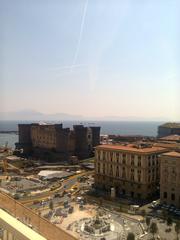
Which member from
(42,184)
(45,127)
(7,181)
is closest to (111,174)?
(42,184)

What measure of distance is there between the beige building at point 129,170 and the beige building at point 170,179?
1605 mm

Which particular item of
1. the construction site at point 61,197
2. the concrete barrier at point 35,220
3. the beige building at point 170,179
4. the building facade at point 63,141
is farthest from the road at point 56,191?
the concrete barrier at point 35,220

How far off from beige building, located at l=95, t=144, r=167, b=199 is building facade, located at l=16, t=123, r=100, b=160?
38.5 ft

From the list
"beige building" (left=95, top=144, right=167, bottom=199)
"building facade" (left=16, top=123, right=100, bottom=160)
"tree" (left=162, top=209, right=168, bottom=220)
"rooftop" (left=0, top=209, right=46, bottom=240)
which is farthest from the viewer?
"building facade" (left=16, top=123, right=100, bottom=160)

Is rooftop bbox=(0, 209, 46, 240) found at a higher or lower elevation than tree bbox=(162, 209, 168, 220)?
higher

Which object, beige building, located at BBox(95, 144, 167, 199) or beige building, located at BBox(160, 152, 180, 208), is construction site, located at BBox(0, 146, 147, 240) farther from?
beige building, located at BBox(160, 152, 180, 208)

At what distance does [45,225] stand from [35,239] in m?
0.55

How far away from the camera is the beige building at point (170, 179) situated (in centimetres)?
1777

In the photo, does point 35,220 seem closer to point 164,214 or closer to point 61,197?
point 164,214

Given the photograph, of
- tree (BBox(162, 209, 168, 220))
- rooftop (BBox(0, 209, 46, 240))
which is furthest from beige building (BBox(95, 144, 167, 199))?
rooftop (BBox(0, 209, 46, 240))

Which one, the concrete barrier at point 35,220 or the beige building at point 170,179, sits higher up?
the concrete barrier at point 35,220

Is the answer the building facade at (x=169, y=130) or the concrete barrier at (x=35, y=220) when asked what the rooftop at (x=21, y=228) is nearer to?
the concrete barrier at (x=35, y=220)

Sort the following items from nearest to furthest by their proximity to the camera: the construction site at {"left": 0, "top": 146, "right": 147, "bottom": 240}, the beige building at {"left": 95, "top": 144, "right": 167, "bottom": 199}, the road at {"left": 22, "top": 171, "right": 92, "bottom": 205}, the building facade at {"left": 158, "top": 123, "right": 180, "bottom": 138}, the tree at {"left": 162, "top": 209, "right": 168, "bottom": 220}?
the construction site at {"left": 0, "top": 146, "right": 147, "bottom": 240}
the tree at {"left": 162, "top": 209, "right": 168, "bottom": 220}
the road at {"left": 22, "top": 171, "right": 92, "bottom": 205}
the beige building at {"left": 95, "top": 144, "right": 167, "bottom": 199}
the building facade at {"left": 158, "top": 123, "right": 180, "bottom": 138}

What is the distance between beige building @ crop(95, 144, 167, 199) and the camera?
19905 mm
